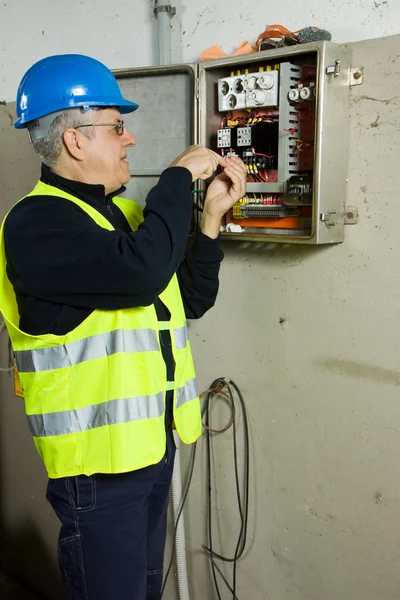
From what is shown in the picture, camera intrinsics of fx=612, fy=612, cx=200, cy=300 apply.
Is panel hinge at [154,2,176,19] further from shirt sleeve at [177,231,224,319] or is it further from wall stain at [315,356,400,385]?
wall stain at [315,356,400,385]

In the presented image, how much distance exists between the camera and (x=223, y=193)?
4.60 feet

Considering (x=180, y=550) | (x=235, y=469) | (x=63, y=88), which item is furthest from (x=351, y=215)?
(x=180, y=550)

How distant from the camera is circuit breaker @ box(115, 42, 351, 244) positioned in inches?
50.4

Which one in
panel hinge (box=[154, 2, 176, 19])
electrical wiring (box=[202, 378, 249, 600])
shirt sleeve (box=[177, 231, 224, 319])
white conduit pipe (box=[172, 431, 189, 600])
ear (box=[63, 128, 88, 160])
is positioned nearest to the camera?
ear (box=[63, 128, 88, 160])

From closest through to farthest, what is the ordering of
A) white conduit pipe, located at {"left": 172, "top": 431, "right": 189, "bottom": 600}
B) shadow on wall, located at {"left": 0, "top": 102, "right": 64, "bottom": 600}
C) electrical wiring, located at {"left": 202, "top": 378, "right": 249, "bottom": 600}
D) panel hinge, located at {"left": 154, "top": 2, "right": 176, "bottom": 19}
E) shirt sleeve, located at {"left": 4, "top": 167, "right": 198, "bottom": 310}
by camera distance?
shirt sleeve, located at {"left": 4, "top": 167, "right": 198, "bottom": 310} → panel hinge, located at {"left": 154, "top": 2, "right": 176, "bottom": 19} → electrical wiring, located at {"left": 202, "top": 378, "right": 249, "bottom": 600} → white conduit pipe, located at {"left": 172, "top": 431, "right": 189, "bottom": 600} → shadow on wall, located at {"left": 0, "top": 102, "right": 64, "bottom": 600}

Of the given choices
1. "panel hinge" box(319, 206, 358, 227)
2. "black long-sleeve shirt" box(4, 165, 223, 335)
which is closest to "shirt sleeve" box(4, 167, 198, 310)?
"black long-sleeve shirt" box(4, 165, 223, 335)

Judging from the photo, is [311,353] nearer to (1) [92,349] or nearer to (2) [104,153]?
(1) [92,349]

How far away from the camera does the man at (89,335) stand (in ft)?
3.77

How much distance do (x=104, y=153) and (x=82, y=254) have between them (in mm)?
253

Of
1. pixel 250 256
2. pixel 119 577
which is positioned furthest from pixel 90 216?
pixel 119 577

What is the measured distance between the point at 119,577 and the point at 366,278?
818 mm

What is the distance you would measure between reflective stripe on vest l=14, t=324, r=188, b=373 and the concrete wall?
437 millimetres

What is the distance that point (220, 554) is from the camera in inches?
69.0

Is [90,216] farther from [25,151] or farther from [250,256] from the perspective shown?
[25,151]
